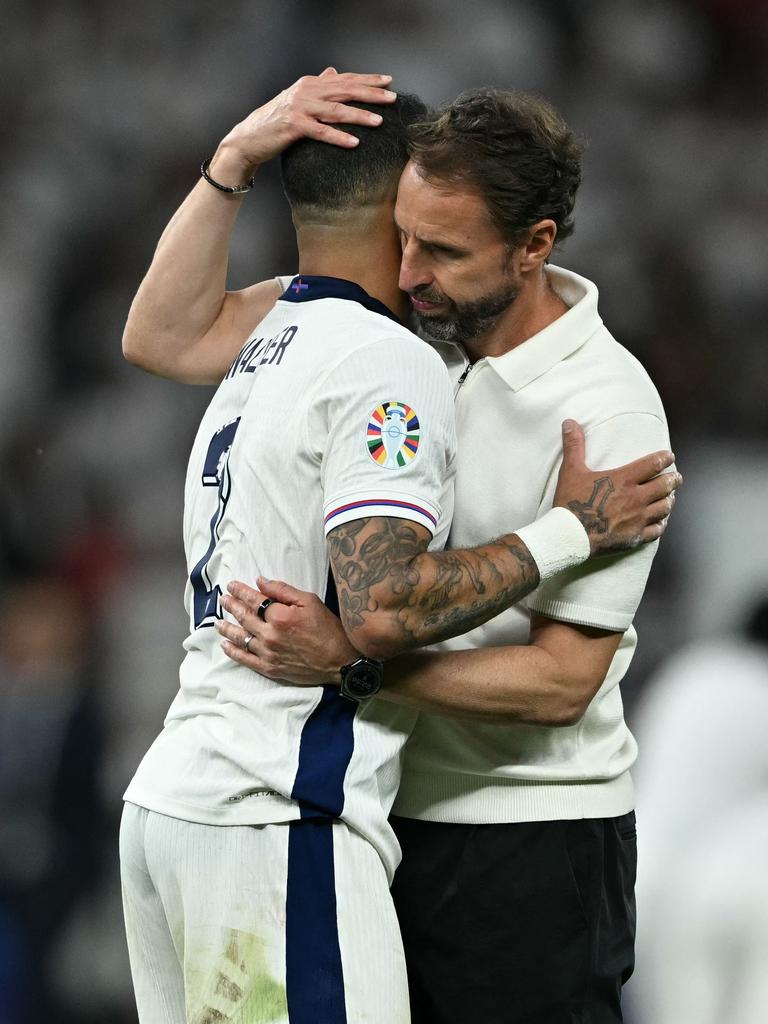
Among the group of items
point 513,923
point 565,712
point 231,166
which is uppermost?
point 231,166

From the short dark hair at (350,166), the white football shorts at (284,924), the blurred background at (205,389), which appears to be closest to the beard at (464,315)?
the short dark hair at (350,166)

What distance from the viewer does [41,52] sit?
11.5ft

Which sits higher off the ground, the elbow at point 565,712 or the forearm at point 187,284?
the forearm at point 187,284

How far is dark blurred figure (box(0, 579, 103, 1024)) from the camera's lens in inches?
121

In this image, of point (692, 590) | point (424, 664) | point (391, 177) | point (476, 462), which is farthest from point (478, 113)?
point (692, 590)

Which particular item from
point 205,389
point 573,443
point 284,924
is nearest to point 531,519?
point 573,443

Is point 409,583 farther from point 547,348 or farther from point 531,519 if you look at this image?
point 547,348

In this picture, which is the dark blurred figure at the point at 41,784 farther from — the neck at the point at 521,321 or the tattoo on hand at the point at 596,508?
the tattoo on hand at the point at 596,508

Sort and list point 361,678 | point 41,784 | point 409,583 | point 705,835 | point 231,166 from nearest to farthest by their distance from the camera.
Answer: point 409,583 → point 361,678 → point 231,166 → point 705,835 → point 41,784

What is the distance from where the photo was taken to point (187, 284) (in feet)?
6.24

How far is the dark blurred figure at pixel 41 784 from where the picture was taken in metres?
3.08

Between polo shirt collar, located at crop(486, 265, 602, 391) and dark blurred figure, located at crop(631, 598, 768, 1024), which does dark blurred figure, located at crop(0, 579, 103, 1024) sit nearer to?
dark blurred figure, located at crop(631, 598, 768, 1024)

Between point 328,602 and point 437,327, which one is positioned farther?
point 437,327

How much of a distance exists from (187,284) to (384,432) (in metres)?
0.61
